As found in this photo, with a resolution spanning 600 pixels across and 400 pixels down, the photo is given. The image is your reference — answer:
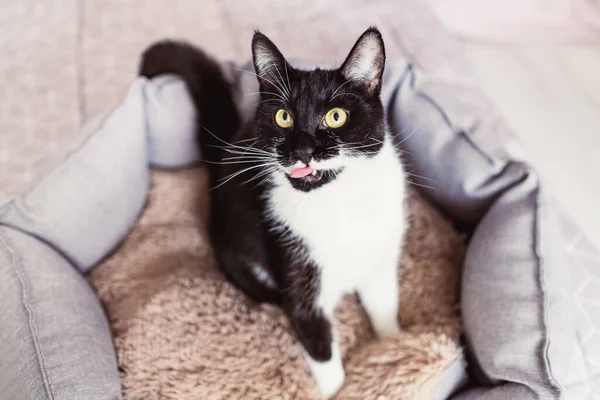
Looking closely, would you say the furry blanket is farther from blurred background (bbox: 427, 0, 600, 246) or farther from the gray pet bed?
blurred background (bbox: 427, 0, 600, 246)

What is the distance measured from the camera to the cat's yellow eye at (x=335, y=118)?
2.59 feet

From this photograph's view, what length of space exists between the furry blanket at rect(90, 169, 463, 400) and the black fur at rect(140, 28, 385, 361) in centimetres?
8

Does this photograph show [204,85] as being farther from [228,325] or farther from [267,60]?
[228,325]

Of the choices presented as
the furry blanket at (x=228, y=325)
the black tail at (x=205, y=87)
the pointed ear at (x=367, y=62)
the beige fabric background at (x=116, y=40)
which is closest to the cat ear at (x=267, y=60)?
the pointed ear at (x=367, y=62)

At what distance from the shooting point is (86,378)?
0.84 m

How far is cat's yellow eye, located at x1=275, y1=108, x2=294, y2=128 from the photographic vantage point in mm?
803

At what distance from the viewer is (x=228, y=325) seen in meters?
1.04

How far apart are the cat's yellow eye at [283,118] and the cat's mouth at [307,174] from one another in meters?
0.09

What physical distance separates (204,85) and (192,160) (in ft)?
0.70

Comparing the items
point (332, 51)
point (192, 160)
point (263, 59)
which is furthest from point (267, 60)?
point (332, 51)

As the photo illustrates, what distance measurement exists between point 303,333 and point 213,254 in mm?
378

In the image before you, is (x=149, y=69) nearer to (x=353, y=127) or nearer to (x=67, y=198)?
(x=67, y=198)

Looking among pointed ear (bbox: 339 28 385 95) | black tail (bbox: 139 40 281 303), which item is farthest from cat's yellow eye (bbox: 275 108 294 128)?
black tail (bbox: 139 40 281 303)

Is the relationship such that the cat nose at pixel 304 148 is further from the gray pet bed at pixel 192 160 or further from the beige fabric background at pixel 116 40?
the beige fabric background at pixel 116 40
